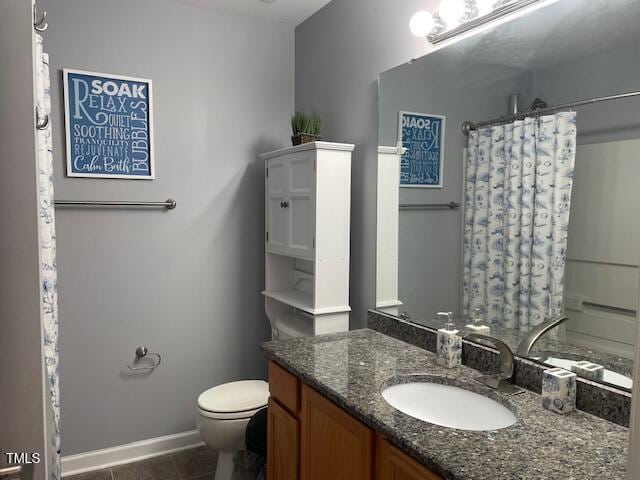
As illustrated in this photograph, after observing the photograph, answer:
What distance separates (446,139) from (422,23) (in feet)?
1.48

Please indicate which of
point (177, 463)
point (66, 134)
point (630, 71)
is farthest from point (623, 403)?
point (66, 134)

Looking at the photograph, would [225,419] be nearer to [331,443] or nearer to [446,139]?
[331,443]

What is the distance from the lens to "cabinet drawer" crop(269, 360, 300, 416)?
168 centimetres

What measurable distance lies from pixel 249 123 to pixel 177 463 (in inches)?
77.6

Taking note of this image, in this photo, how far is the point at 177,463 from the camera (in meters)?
2.66

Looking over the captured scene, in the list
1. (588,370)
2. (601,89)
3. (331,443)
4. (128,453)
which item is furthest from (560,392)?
(128,453)

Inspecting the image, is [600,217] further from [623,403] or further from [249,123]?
[249,123]

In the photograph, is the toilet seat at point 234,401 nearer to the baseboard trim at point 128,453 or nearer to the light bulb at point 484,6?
the baseboard trim at point 128,453

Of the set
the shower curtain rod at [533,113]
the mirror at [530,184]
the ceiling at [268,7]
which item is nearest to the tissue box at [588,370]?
the mirror at [530,184]

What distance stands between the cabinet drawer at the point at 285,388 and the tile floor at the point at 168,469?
1035 millimetres

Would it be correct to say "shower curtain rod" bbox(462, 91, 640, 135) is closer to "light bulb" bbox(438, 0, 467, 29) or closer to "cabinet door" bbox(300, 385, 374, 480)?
"light bulb" bbox(438, 0, 467, 29)

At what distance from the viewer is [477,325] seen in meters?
1.71

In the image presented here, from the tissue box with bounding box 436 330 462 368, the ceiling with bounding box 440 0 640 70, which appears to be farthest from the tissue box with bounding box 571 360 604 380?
the ceiling with bounding box 440 0 640 70

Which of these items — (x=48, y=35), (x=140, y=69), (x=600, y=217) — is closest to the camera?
(x=600, y=217)
